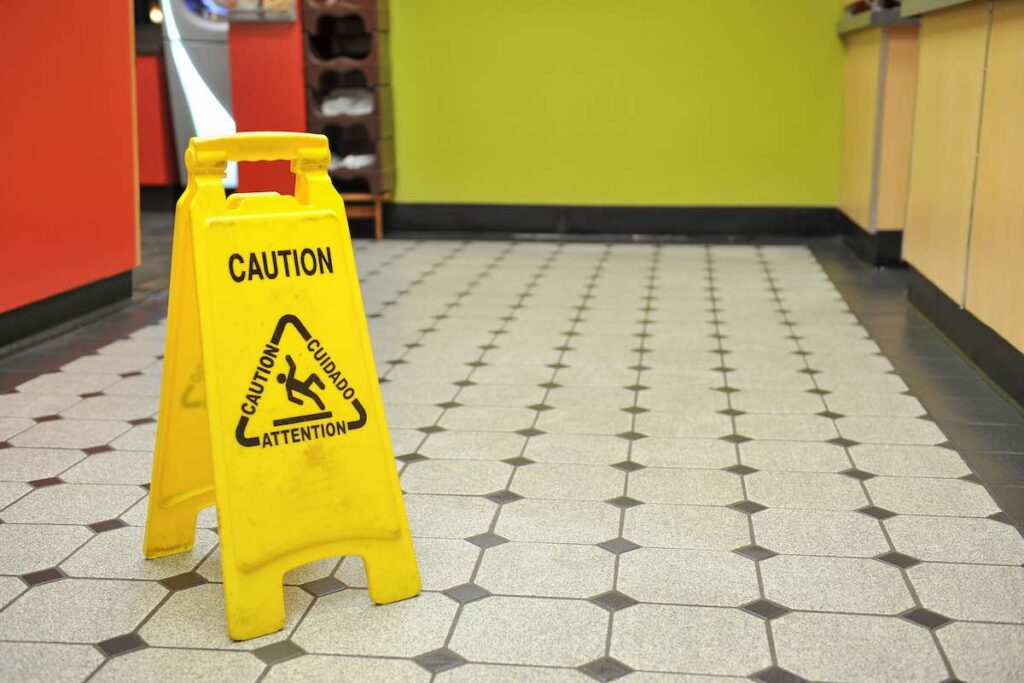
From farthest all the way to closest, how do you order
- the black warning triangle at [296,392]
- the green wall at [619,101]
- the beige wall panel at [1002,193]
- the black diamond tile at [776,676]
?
the green wall at [619,101] → the beige wall panel at [1002,193] → the black warning triangle at [296,392] → the black diamond tile at [776,676]

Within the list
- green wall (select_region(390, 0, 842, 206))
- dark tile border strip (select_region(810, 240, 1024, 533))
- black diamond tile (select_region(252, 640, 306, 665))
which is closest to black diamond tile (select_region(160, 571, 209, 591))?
black diamond tile (select_region(252, 640, 306, 665))

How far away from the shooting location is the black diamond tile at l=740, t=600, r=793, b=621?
302 cm

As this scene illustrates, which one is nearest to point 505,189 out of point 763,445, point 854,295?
point 854,295

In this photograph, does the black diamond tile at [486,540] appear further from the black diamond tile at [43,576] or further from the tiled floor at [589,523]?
the black diamond tile at [43,576]

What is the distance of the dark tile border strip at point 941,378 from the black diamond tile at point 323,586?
2.14 m

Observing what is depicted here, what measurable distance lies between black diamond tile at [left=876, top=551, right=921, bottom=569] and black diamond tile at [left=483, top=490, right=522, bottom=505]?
1.20 m

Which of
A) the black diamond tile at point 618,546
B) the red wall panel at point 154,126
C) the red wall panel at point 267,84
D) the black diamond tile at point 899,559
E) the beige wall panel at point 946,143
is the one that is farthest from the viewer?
the red wall panel at point 154,126

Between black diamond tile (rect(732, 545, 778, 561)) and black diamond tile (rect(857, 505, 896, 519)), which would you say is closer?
black diamond tile (rect(732, 545, 778, 561))

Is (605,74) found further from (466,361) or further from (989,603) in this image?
(989,603)

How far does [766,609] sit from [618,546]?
1.84 ft

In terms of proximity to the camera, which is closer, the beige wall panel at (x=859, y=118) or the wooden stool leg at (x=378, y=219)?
the beige wall panel at (x=859, y=118)

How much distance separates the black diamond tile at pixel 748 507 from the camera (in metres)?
3.75

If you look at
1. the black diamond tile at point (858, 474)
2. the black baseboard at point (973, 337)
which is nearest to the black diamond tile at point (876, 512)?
the black diamond tile at point (858, 474)

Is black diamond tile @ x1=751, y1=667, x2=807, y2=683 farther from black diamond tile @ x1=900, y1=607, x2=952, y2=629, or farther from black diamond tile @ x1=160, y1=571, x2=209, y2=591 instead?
black diamond tile @ x1=160, y1=571, x2=209, y2=591
